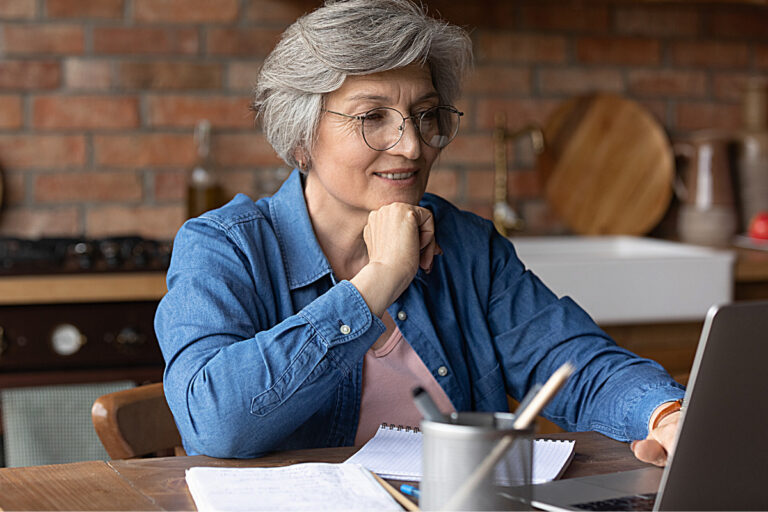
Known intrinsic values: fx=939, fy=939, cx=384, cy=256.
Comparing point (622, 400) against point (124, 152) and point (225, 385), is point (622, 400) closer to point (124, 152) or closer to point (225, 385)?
point (225, 385)

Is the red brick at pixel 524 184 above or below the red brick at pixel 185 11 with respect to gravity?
below

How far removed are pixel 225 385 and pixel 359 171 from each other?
441 millimetres

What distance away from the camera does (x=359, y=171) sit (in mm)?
1424

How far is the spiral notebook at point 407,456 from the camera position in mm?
1014

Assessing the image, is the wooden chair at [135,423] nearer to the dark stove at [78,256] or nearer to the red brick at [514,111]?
the dark stove at [78,256]

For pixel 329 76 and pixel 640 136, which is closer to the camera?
pixel 329 76

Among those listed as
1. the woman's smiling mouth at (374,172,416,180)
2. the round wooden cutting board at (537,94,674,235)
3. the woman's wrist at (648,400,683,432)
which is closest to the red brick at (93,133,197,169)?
the round wooden cutting board at (537,94,674,235)

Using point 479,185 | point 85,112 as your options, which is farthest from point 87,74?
point 479,185

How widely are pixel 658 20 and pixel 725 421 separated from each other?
2.35m

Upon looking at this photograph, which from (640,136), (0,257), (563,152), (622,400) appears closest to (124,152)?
(0,257)

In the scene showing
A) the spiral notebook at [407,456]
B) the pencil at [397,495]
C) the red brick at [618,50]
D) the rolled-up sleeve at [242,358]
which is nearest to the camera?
the pencil at [397,495]

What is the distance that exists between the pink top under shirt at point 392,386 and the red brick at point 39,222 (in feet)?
4.66

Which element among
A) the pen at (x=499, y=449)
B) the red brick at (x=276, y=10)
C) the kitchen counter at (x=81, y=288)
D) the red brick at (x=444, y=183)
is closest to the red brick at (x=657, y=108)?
the red brick at (x=444, y=183)

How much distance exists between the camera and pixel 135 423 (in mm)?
1278
